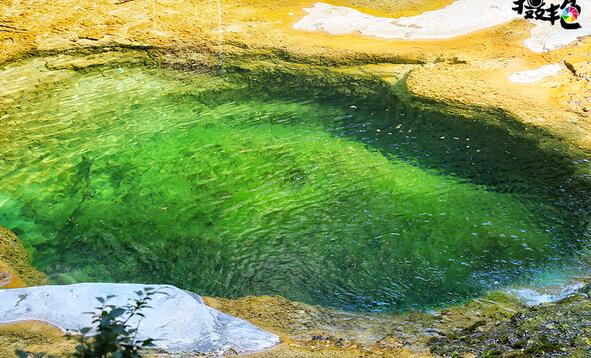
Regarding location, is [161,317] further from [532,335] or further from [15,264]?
[532,335]

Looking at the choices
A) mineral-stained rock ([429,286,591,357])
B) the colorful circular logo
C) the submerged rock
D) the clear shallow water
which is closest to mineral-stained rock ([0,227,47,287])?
the clear shallow water

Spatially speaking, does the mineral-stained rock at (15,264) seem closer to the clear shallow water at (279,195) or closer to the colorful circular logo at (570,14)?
the clear shallow water at (279,195)

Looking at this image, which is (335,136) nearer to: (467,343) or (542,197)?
(542,197)

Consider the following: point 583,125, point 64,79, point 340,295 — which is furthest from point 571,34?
point 64,79

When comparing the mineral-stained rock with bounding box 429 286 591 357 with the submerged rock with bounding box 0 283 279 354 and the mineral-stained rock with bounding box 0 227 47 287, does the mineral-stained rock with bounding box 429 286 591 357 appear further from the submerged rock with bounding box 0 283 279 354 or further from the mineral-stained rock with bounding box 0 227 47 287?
the mineral-stained rock with bounding box 0 227 47 287

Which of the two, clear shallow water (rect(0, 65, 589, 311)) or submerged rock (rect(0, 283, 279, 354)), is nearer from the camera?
submerged rock (rect(0, 283, 279, 354))

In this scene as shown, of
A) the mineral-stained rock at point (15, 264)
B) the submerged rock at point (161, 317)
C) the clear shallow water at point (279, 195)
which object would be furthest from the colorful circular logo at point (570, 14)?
the mineral-stained rock at point (15, 264)

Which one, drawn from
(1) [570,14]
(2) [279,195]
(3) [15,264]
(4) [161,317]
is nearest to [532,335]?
(4) [161,317]
